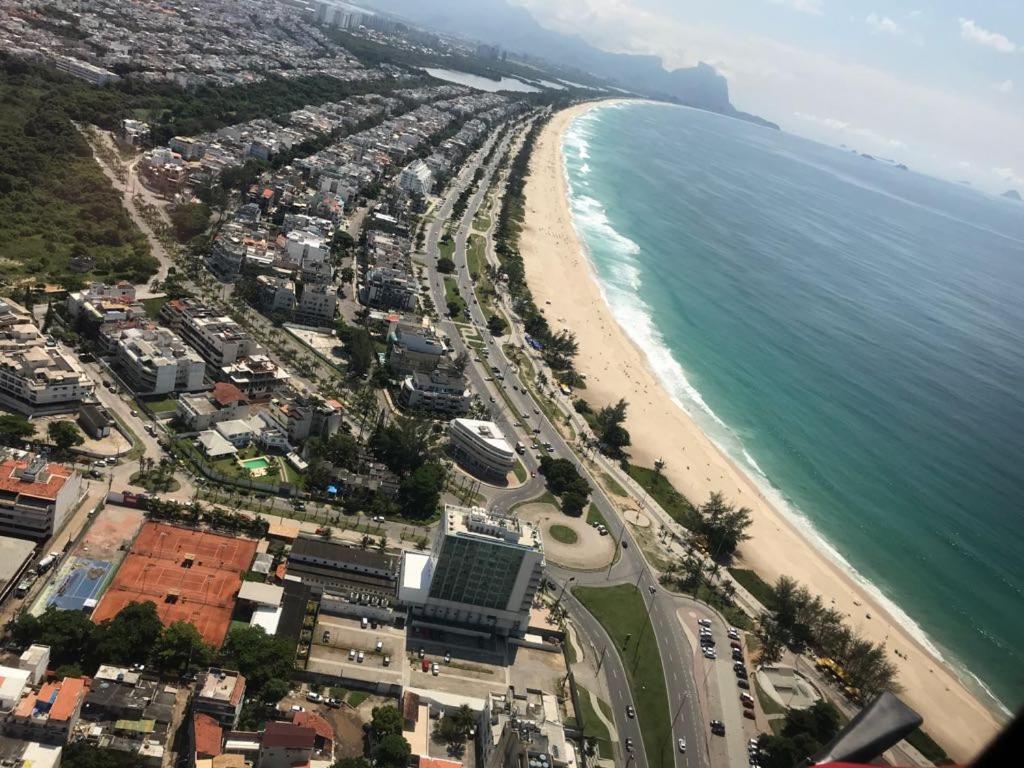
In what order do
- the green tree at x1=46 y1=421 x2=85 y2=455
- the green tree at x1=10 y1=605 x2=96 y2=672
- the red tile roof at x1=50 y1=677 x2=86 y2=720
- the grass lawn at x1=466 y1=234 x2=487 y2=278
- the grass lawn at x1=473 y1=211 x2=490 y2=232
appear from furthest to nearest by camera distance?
the grass lawn at x1=473 y1=211 x2=490 y2=232
the grass lawn at x1=466 y1=234 x2=487 y2=278
the green tree at x1=46 y1=421 x2=85 y2=455
the green tree at x1=10 y1=605 x2=96 y2=672
the red tile roof at x1=50 y1=677 x2=86 y2=720

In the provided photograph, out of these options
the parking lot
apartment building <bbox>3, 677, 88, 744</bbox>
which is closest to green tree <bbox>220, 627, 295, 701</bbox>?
the parking lot

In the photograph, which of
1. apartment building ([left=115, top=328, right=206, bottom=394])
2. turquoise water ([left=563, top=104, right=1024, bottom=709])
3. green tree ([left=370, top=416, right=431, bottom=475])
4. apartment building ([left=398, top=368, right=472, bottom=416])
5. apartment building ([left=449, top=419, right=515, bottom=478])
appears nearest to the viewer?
green tree ([left=370, top=416, right=431, bottom=475])

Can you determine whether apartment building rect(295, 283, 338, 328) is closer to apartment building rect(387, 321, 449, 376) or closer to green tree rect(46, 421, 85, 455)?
apartment building rect(387, 321, 449, 376)

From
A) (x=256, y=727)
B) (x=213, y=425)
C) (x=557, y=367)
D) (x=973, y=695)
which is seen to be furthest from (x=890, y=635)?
(x=213, y=425)

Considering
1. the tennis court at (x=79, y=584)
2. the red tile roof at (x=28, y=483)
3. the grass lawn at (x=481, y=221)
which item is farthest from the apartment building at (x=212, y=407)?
the grass lawn at (x=481, y=221)

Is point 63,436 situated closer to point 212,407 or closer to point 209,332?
point 212,407

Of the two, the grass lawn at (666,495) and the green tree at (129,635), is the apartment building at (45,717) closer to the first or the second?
the green tree at (129,635)
